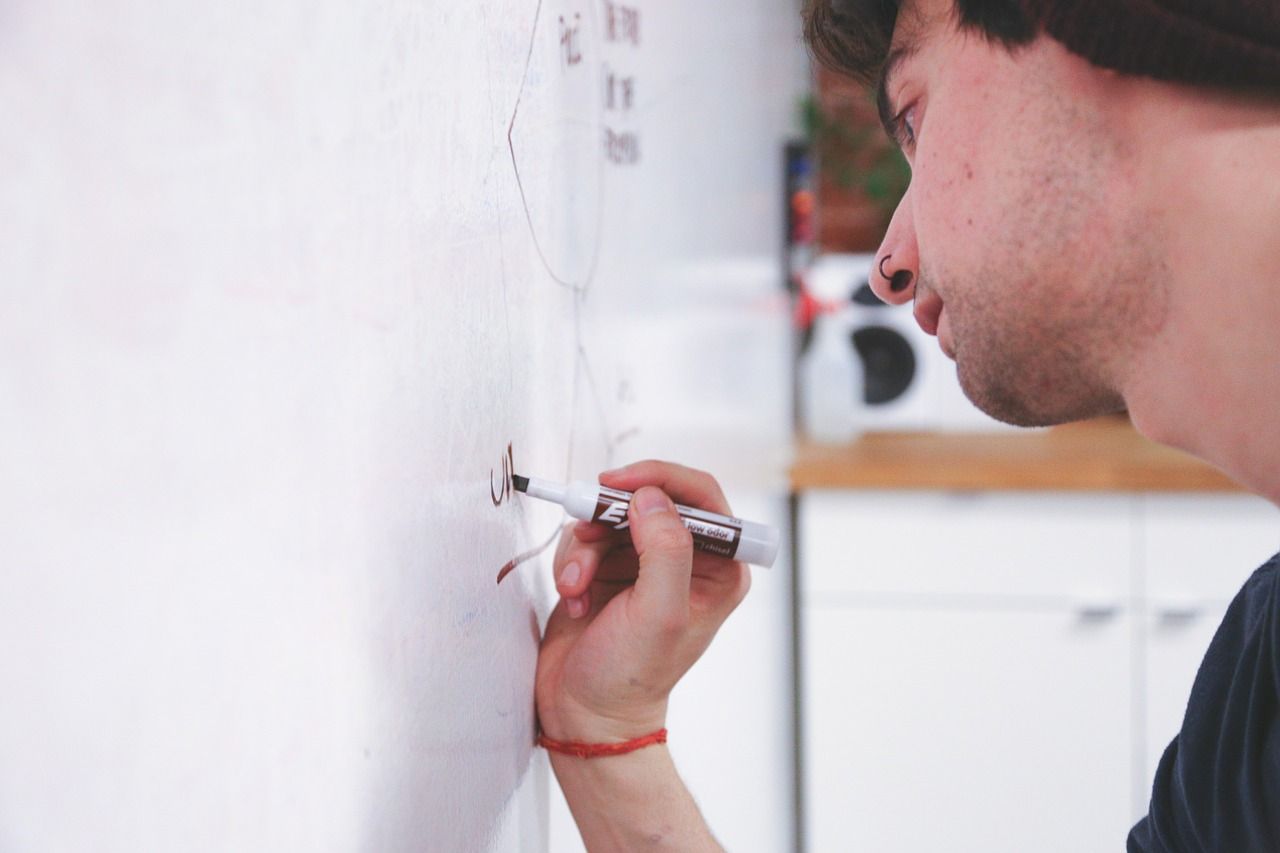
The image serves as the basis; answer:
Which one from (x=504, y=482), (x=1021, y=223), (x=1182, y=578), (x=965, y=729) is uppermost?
(x=1021, y=223)

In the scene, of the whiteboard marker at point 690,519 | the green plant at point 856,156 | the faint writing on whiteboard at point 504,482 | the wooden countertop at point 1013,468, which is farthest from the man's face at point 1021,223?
the green plant at point 856,156

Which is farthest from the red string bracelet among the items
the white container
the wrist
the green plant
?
the green plant

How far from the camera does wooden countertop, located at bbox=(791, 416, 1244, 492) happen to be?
1660mm

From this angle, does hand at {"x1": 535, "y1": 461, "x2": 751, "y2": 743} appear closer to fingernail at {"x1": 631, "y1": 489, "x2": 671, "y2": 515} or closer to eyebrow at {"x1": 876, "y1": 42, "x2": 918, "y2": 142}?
fingernail at {"x1": 631, "y1": 489, "x2": 671, "y2": 515}

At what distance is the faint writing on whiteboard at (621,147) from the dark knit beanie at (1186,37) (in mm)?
297

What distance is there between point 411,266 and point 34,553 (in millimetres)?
207

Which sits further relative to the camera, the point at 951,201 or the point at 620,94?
the point at 620,94

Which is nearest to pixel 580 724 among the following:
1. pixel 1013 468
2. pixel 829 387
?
pixel 1013 468

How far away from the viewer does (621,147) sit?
2.52 ft

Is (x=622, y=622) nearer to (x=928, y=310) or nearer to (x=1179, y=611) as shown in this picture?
(x=928, y=310)

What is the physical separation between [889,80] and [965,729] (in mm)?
1285

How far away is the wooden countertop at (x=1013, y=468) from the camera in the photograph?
166cm

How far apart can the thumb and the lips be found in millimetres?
202

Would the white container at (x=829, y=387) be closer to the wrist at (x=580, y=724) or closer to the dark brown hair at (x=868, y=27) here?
the dark brown hair at (x=868, y=27)
